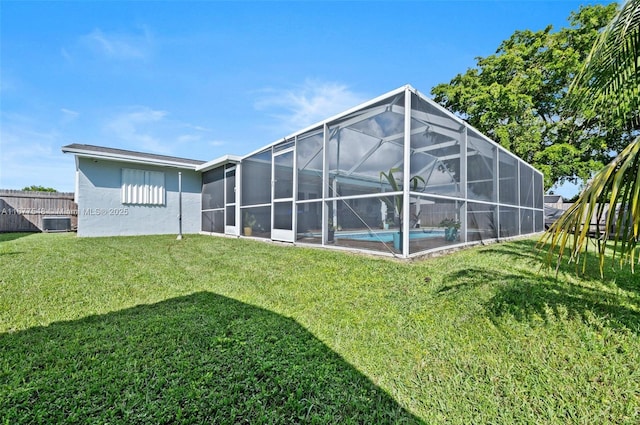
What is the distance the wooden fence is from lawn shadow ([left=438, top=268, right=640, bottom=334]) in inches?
667

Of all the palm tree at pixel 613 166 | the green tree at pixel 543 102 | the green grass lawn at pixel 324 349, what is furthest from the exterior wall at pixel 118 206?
the green tree at pixel 543 102

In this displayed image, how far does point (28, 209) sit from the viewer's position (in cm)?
1227

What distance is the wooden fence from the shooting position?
11.9 metres

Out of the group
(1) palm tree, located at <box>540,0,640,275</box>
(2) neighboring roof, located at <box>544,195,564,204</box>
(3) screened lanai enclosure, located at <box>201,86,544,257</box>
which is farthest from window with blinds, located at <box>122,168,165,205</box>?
(2) neighboring roof, located at <box>544,195,564,204</box>

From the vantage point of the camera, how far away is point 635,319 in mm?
2461

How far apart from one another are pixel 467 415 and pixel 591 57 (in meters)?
3.17

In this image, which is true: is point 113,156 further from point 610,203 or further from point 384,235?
point 610,203

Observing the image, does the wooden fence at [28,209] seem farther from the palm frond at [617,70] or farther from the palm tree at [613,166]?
the palm frond at [617,70]

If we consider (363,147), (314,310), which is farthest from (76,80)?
(314,310)

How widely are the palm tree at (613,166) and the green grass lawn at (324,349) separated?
750 millimetres

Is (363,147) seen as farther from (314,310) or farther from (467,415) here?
(467,415)

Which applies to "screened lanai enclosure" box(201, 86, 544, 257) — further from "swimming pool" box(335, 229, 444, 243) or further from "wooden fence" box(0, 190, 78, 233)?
"wooden fence" box(0, 190, 78, 233)

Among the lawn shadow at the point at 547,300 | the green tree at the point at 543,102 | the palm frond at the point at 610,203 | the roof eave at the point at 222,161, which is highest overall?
the green tree at the point at 543,102

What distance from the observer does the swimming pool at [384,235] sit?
A: 5.47 m
